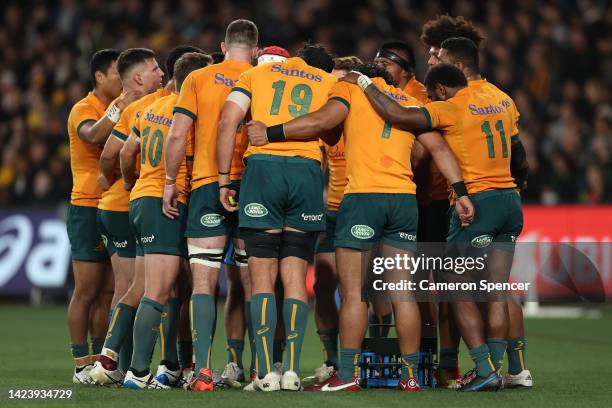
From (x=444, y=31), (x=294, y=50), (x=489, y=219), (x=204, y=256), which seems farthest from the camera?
(x=294, y=50)

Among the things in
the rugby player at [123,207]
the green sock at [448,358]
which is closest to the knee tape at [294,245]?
the rugby player at [123,207]

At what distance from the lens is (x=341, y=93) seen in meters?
8.36

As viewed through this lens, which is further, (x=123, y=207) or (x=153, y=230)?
(x=123, y=207)

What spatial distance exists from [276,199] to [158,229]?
95 cm

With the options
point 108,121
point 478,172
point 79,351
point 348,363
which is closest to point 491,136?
point 478,172

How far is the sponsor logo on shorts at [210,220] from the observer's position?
8305mm

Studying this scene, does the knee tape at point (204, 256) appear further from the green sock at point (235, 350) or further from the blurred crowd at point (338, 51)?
the blurred crowd at point (338, 51)

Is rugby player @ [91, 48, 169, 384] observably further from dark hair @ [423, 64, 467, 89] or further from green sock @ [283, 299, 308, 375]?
dark hair @ [423, 64, 467, 89]

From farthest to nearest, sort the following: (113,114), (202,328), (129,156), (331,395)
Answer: (113,114) < (129,156) < (202,328) < (331,395)

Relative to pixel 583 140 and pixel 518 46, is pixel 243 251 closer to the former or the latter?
pixel 583 140

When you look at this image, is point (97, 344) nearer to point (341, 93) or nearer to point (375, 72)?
point (341, 93)

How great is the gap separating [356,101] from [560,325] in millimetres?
7549

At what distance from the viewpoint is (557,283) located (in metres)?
16.1

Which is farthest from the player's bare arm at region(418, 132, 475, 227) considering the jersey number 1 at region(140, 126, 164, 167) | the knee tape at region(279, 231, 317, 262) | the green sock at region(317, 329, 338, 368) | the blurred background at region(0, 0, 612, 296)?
the blurred background at region(0, 0, 612, 296)
